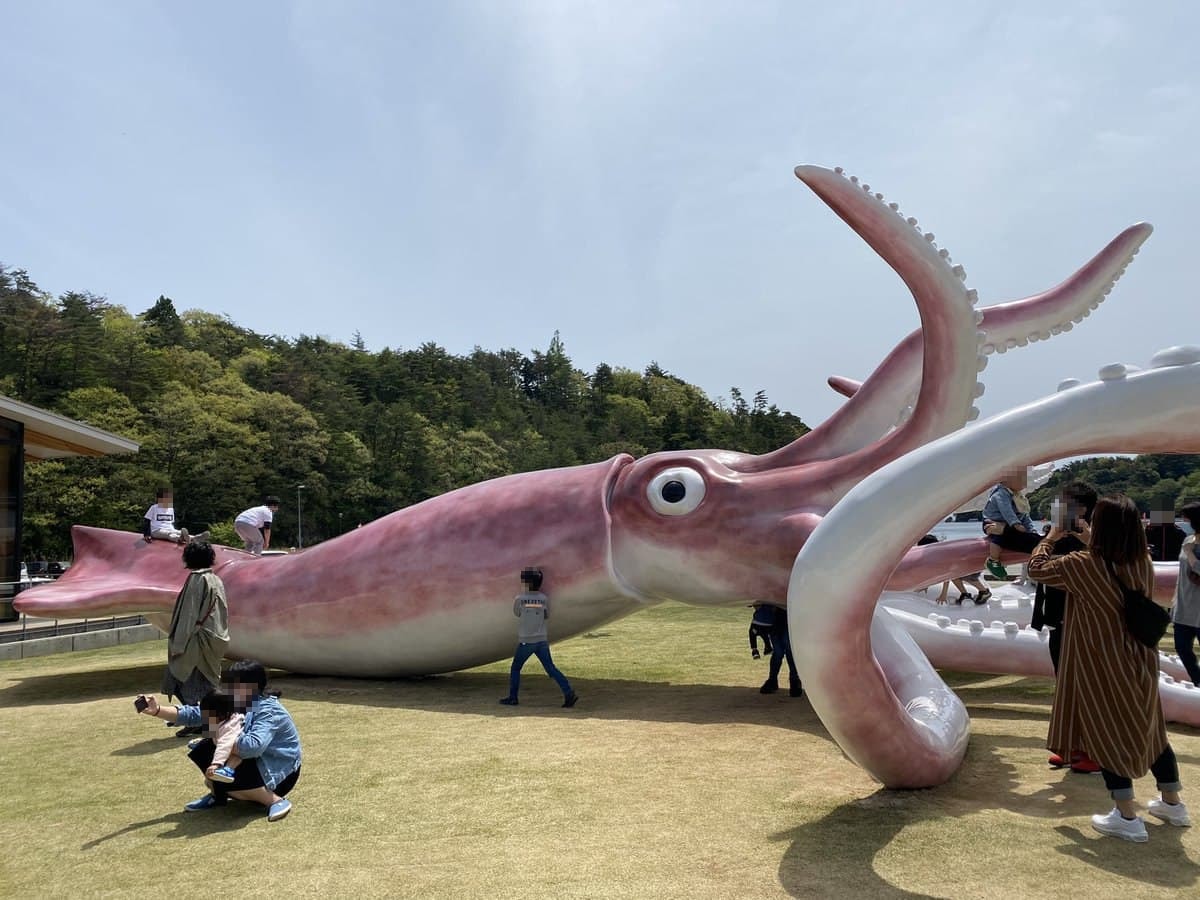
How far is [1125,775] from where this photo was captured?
4.19 meters

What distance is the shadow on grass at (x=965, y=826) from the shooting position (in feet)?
12.5

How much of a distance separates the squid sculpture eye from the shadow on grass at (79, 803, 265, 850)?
3937 millimetres

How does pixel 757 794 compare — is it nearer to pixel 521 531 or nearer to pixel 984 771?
pixel 984 771

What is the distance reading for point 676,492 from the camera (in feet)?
25.9

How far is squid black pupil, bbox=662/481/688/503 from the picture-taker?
25.9ft

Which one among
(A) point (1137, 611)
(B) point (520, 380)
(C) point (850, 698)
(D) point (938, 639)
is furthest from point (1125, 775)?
(B) point (520, 380)


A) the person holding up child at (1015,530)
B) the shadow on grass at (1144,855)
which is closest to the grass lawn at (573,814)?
the shadow on grass at (1144,855)

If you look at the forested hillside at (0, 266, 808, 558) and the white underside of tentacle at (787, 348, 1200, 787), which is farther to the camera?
the forested hillside at (0, 266, 808, 558)

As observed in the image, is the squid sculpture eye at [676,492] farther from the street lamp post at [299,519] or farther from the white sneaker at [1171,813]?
the street lamp post at [299,519]

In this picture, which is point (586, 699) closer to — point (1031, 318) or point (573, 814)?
point (573, 814)

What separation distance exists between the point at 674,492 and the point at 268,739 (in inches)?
155

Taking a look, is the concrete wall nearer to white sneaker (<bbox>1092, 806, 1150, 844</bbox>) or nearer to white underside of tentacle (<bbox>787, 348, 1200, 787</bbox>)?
white underside of tentacle (<bbox>787, 348, 1200, 787</bbox>)

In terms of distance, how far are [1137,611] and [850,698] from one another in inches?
52.0

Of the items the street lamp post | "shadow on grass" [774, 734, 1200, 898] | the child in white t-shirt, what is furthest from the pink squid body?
the street lamp post
